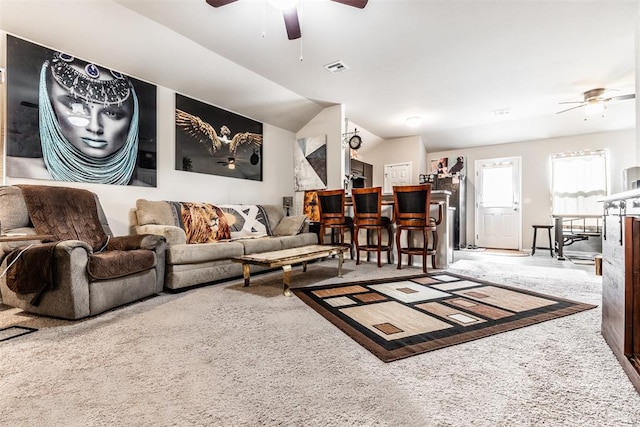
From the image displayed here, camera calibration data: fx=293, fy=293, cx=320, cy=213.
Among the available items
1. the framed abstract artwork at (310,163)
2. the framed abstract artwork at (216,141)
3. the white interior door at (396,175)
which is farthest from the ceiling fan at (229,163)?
the white interior door at (396,175)

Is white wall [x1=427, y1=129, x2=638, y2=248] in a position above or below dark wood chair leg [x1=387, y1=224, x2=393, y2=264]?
above

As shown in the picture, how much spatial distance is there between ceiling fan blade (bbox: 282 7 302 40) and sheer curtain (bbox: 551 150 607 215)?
6.91 metres

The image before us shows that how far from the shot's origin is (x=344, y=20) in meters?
3.08

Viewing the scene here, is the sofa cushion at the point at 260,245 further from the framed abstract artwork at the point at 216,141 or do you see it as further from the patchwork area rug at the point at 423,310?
the framed abstract artwork at the point at 216,141

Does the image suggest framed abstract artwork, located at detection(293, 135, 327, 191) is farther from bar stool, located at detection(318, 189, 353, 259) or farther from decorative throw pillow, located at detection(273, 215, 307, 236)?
decorative throw pillow, located at detection(273, 215, 307, 236)

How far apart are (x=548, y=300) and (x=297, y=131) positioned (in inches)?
192

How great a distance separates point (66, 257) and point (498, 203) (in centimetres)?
820

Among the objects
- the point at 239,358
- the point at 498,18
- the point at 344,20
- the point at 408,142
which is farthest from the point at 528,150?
the point at 239,358

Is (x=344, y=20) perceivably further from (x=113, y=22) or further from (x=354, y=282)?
(x=354, y=282)

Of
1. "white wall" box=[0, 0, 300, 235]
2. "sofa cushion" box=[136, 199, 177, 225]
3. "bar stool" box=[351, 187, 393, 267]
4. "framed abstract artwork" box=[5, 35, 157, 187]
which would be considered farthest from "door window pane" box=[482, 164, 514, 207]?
"framed abstract artwork" box=[5, 35, 157, 187]

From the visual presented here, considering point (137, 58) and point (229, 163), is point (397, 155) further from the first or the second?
point (137, 58)

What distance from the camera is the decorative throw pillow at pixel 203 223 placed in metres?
3.72

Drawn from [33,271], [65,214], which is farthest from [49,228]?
[33,271]

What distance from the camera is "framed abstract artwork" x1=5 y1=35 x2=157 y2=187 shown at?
2707 mm
